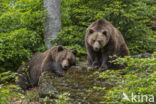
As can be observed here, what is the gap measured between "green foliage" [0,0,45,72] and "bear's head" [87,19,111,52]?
2.69 m

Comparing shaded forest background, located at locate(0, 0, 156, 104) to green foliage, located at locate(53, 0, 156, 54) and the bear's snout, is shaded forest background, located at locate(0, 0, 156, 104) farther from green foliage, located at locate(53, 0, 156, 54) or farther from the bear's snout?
the bear's snout

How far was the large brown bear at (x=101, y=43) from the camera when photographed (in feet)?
20.0

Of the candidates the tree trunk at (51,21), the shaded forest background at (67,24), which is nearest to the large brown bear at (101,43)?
the shaded forest background at (67,24)

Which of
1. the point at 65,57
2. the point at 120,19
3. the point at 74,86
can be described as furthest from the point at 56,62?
the point at 120,19

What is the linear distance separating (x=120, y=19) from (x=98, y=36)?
277 centimetres

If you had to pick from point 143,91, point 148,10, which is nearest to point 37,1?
point 148,10

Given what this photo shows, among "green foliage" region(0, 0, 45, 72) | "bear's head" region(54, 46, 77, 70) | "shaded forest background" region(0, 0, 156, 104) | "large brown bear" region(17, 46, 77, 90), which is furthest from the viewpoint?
"shaded forest background" region(0, 0, 156, 104)

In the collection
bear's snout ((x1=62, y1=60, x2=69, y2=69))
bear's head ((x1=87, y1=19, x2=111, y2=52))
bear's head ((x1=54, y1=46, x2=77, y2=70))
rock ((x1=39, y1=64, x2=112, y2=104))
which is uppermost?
bear's head ((x1=87, y1=19, x2=111, y2=52))

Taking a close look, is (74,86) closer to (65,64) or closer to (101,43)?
(65,64)

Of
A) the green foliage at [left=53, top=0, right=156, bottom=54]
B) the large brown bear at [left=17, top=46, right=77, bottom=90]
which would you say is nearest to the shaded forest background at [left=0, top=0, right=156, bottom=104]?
the green foliage at [left=53, top=0, right=156, bottom=54]

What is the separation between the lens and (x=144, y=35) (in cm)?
880

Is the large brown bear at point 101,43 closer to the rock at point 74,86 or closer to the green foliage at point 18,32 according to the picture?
the rock at point 74,86

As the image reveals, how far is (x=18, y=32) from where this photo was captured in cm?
750

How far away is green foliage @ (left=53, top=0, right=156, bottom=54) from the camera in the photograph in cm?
833
